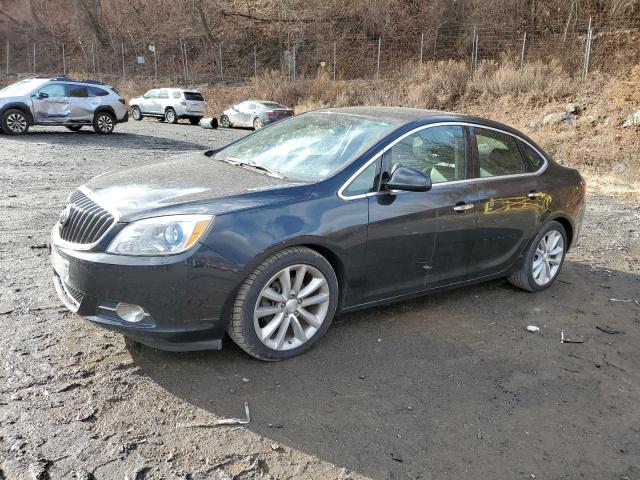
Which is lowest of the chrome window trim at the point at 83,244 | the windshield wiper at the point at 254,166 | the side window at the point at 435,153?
the chrome window trim at the point at 83,244

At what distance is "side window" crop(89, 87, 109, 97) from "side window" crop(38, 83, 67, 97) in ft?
2.91

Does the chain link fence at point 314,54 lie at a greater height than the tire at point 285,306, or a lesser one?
greater

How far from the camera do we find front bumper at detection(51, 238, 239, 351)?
3.39 m

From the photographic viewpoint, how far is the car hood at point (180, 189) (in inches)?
142

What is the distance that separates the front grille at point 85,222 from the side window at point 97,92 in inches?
644

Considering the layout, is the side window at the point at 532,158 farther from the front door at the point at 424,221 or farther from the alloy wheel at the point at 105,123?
the alloy wheel at the point at 105,123

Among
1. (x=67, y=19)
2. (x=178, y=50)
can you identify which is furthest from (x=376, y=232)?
(x=67, y=19)

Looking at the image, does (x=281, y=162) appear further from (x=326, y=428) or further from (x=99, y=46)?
(x=99, y=46)

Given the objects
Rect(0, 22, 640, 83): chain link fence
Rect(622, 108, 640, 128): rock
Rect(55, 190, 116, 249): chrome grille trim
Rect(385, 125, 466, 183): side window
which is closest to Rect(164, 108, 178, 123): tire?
A: Rect(0, 22, 640, 83): chain link fence

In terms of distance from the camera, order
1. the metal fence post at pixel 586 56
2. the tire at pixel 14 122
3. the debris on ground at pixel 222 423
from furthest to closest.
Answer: the metal fence post at pixel 586 56, the tire at pixel 14 122, the debris on ground at pixel 222 423

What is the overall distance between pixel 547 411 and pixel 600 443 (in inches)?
13.8

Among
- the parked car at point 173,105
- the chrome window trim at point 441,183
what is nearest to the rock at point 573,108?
the parked car at point 173,105

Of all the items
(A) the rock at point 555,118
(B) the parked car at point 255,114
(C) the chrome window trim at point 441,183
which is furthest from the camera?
(B) the parked car at point 255,114

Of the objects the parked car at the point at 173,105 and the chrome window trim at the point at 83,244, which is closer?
the chrome window trim at the point at 83,244
